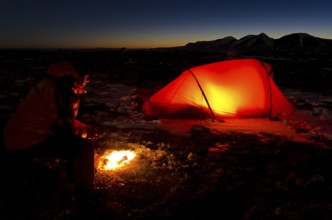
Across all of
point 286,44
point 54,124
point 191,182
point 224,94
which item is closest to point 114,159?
point 191,182

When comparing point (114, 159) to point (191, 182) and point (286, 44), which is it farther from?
point (286, 44)

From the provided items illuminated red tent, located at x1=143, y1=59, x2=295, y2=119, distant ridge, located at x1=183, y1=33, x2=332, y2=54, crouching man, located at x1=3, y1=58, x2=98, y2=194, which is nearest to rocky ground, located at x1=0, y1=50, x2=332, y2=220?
crouching man, located at x1=3, y1=58, x2=98, y2=194

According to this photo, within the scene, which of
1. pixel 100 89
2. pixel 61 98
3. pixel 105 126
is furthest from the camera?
pixel 100 89

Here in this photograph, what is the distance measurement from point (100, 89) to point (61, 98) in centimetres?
1007

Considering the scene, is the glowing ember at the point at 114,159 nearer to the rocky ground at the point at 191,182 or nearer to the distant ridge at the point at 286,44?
the rocky ground at the point at 191,182

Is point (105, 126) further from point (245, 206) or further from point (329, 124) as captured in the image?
point (329, 124)

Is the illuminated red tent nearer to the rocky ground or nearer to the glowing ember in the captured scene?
the rocky ground

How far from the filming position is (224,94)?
8.20 m

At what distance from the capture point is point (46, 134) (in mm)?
3463

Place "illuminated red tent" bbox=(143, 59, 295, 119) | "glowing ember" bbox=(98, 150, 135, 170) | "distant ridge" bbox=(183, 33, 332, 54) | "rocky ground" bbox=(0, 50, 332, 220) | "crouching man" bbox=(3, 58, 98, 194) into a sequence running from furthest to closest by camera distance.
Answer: "distant ridge" bbox=(183, 33, 332, 54)
"illuminated red tent" bbox=(143, 59, 295, 119)
"glowing ember" bbox=(98, 150, 135, 170)
"rocky ground" bbox=(0, 50, 332, 220)
"crouching man" bbox=(3, 58, 98, 194)

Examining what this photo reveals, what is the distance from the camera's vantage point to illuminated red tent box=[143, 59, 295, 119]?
321 inches

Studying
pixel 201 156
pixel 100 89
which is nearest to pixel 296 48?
pixel 100 89

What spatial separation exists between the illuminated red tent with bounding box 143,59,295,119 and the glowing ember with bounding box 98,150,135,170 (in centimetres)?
310

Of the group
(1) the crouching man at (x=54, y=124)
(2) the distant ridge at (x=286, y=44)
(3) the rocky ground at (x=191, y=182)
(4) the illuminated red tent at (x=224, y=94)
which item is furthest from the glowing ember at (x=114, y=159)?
(2) the distant ridge at (x=286, y=44)
